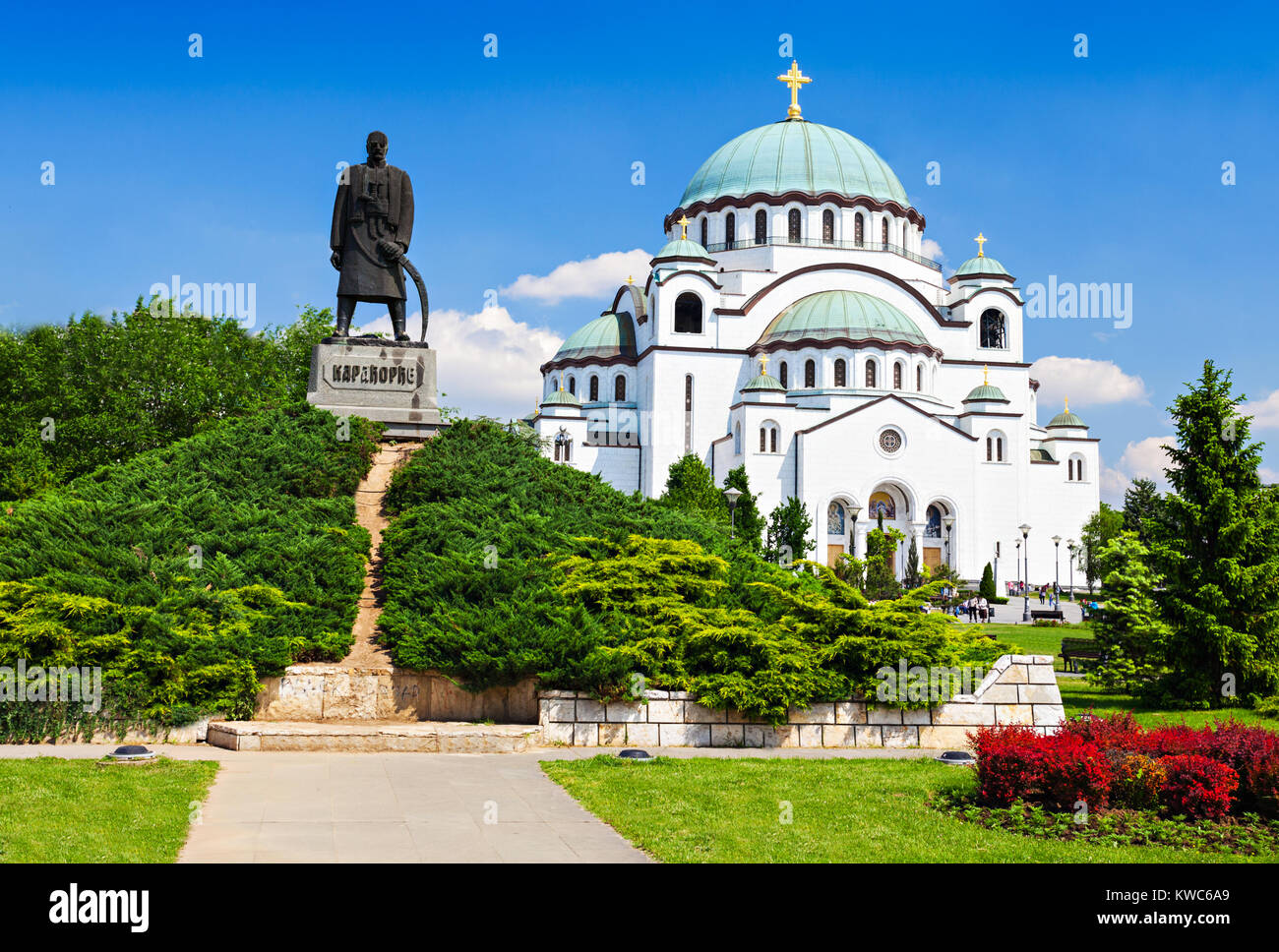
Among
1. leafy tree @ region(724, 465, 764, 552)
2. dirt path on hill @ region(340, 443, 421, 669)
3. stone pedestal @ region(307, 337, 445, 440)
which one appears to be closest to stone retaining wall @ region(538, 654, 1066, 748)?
dirt path on hill @ region(340, 443, 421, 669)

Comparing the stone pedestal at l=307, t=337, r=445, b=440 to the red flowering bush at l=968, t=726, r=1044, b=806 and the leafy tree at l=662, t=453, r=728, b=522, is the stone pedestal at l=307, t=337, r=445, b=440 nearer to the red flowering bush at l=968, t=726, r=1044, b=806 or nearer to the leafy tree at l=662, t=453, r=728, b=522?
the red flowering bush at l=968, t=726, r=1044, b=806

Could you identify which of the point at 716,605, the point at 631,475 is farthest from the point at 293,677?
the point at 631,475

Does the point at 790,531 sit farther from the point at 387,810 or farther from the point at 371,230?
the point at 387,810

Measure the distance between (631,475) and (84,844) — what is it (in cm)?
5231

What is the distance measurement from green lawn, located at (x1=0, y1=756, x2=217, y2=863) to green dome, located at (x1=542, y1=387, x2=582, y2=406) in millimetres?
50534

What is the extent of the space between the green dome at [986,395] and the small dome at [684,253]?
1464 centimetres

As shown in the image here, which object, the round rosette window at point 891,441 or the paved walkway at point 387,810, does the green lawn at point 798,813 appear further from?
the round rosette window at point 891,441

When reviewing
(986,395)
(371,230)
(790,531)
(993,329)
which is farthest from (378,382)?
(993,329)

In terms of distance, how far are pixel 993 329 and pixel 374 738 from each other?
2230 inches

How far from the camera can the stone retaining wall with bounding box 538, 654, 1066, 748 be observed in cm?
1112

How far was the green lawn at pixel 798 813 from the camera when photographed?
7.09m

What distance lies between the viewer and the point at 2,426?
32.3m

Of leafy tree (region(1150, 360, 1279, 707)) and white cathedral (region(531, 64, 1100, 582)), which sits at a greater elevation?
white cathedral (region(531, 64, 1100, 582))

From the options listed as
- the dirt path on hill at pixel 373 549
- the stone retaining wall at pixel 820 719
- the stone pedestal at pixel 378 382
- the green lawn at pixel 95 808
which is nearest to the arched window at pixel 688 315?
the stone pedestal at pixel 378 382
